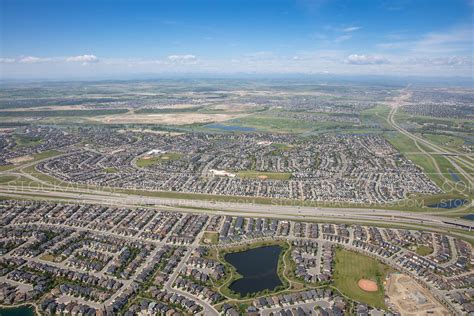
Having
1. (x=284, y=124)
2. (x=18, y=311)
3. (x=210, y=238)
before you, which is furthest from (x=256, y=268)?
(x=284, y=124)

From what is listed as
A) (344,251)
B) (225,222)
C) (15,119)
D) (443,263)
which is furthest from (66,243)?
(15,119)

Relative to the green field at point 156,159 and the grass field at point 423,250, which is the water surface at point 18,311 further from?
the green field at point 156,159

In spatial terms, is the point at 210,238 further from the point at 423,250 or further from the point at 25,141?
the point at 25,141

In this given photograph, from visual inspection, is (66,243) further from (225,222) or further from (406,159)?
(406,159)

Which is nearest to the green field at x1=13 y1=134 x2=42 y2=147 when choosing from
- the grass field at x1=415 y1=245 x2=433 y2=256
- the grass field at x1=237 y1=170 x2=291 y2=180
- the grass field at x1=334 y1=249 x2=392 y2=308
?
the grass field at x1=237 y1=170 x2=291 y2=180

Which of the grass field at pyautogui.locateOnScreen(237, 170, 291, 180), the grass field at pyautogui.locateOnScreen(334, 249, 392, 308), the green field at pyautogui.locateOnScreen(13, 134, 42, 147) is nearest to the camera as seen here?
the grass field at pyautogui.locateOnScreen(334, 249, 392, 308)

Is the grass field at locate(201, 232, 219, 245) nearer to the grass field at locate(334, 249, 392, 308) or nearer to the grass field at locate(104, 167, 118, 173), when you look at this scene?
the grass field at locate(334, 249, 392, 308)
